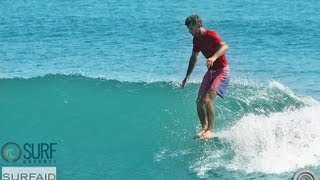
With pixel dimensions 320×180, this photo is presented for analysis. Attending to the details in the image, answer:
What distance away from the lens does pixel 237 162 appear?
31.1 ft

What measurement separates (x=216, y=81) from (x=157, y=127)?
5.15 feet

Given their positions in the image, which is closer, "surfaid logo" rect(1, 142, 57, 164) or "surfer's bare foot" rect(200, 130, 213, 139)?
"surfaid logo" rect(1, 142, 57, 164)

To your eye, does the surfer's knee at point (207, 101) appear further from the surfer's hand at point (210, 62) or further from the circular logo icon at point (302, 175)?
the circular logo icon at point (302, 175)

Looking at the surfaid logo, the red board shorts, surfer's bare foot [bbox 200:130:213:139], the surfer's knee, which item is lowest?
the surfaid logo

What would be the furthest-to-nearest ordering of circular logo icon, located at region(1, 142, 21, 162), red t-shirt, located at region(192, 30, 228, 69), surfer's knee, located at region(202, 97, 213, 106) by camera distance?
surfer's knee, located at region(202, 97, 213, 106), red t-shirt, located at region(192, 30, 228, 69), circular logo icon, located at region(1, 142, 21, 162)

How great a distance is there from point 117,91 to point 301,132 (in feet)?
14.0

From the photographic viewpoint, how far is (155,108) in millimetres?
12211

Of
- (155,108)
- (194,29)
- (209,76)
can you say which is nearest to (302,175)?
(194,29)

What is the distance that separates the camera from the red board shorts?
32.8 ft

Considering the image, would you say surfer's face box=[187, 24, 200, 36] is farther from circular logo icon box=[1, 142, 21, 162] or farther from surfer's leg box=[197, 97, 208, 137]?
circular logo icon box=[1, 142, 21, 162]

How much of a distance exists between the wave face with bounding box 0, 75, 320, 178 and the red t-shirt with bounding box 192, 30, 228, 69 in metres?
1.00

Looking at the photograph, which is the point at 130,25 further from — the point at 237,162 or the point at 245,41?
the point at 237,162

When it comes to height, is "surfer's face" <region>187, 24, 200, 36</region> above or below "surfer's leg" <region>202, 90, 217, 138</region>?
above

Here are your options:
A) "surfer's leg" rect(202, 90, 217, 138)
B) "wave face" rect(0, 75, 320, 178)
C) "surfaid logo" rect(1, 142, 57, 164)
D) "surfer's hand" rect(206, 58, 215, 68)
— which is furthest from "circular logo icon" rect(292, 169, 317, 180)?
"surfaid logo" rect(1, 142, 57, 164)
